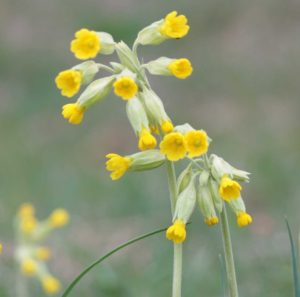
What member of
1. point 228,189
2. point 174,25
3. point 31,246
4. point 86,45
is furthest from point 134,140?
point 228,189

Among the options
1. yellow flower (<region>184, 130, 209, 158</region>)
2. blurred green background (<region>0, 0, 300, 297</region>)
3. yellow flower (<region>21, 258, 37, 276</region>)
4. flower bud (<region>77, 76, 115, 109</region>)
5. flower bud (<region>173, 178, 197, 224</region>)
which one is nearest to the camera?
yellow flower (<region>184, 130, 209, 158</region>)

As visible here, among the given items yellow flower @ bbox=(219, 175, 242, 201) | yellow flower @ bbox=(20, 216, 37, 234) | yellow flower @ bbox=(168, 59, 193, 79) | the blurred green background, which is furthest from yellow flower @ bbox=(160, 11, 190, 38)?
yellow flower @ bbox=(20, 216, 37, 234)

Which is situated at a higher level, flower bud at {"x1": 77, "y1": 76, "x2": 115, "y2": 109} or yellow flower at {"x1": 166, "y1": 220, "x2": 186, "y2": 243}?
flower bud at {"x1": 77, "y1": 76, "x2": 115, "y2": 109}

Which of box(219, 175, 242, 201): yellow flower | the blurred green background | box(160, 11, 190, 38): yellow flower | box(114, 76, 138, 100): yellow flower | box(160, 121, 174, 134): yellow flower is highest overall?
the blurred green background

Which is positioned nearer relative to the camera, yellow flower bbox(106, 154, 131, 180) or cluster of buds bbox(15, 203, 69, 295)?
yellow flower bbox(106, 154, 131, 180)

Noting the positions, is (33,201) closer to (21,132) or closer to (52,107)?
(21,132)

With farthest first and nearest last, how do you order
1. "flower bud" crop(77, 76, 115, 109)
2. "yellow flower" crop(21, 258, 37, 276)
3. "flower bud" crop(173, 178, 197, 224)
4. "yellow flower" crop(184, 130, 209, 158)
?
"yellow flower" crop(21, 258, 37, 276)
"flower bud" crop(77, 76, 115, 109)
"flower bud" crop(173, 178, 197, 224)
"yellow flower" crop(184, 130, 209, 158)

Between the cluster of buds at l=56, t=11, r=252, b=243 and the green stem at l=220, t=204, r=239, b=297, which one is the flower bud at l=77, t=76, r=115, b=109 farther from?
the green stem at l=220, t=204, r=239, b=297
